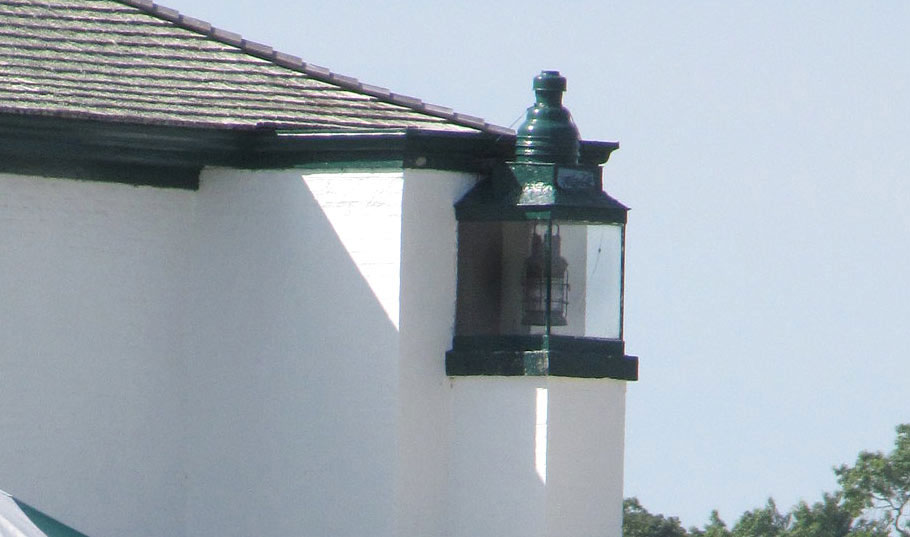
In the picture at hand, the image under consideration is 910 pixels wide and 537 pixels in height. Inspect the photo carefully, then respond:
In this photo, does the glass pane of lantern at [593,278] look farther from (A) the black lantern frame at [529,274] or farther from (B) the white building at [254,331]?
(B) the white building at [254,331]

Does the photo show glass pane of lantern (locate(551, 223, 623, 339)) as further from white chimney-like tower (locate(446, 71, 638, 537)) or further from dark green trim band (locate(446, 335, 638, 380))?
dark green trim band (locate(446, 335, 638, 380))

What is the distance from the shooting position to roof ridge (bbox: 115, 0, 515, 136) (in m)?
12.7

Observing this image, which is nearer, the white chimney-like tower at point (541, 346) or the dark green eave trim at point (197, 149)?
the dark green eave trim at point (197, 149)

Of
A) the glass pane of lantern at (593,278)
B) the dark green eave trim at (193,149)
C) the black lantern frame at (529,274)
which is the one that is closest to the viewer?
the dark green eave trim at (193,149)

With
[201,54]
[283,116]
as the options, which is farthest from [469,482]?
[201,54]

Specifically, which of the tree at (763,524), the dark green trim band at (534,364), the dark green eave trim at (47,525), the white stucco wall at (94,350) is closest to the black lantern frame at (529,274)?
the dark green trim band at (534,364)

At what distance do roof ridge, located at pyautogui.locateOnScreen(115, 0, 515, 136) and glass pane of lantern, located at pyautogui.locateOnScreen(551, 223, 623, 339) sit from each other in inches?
30.7

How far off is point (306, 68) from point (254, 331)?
1.83 metres

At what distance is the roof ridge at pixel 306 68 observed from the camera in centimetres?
1266

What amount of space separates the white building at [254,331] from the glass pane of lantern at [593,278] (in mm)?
295

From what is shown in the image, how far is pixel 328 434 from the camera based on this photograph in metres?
11.9

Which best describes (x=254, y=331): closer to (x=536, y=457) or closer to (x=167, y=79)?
(x=167, y=79)

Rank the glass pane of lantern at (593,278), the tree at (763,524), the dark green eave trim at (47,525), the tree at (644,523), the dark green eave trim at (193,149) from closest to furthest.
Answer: the dark green eave trim at (47,525)
the dark green eave trim at (193,149)
the glass pane of lantern at (593,278)
the tree at (644,523)
the tree at (763,524)

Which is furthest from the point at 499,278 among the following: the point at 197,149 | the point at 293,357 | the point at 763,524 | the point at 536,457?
the point at 763,524
